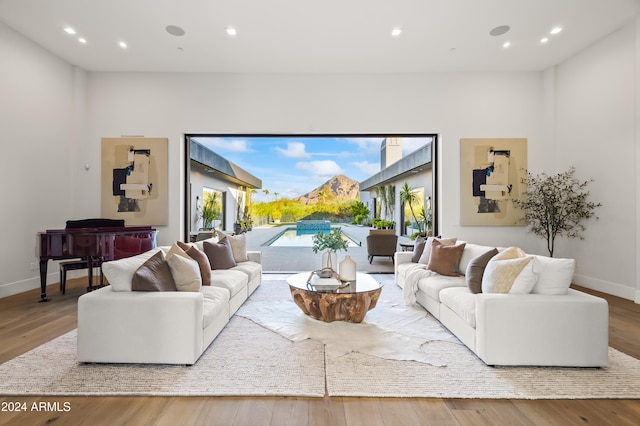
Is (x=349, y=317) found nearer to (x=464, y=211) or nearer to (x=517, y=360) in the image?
(x=517, y=360)

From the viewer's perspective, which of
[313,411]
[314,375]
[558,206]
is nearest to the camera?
[313,411]

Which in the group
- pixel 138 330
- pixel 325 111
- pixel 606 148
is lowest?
pixel 138 330

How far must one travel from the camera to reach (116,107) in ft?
20.7

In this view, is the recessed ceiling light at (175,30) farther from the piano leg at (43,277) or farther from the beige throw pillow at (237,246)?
the piano leg at (43,277)

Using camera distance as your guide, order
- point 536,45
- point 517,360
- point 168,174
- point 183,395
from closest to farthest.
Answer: point 183,395 → point 517,360 → point 536,45 → point 168,174

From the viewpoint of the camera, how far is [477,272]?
11.1 ft

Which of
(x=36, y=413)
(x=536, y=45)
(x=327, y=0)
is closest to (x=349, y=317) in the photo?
(x=36, y=413)

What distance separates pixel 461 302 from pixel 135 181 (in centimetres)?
578

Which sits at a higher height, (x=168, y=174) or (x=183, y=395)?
(x=168, y=174)

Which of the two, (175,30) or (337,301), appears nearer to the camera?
(337,301)

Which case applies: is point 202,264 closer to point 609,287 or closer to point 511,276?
point 511,276

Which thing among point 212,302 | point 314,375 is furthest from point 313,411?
point 212,302

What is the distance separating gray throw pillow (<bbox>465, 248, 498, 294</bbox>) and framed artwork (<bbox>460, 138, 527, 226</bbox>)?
3030mm

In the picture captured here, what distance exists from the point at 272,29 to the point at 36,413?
480 centimetres
